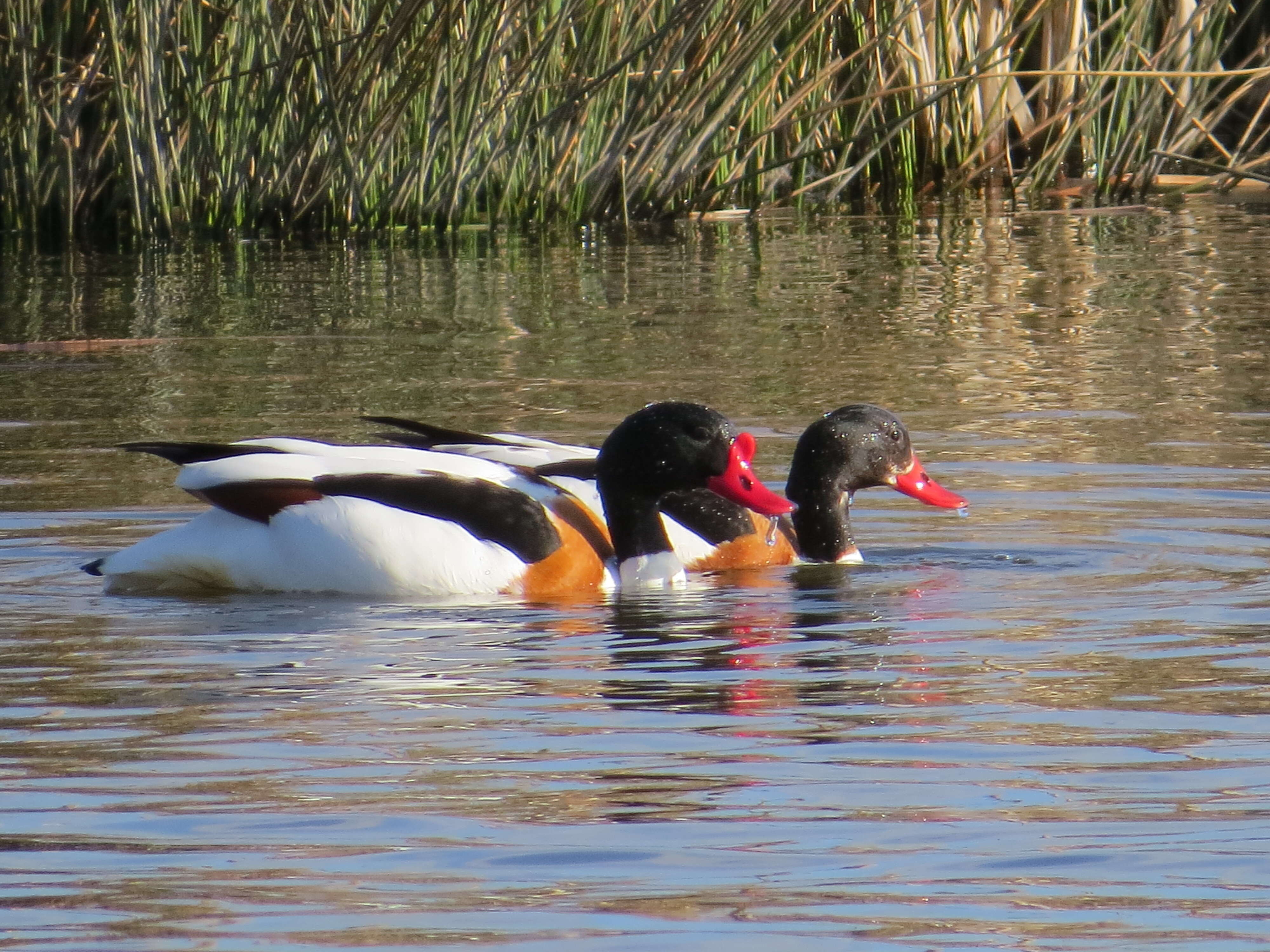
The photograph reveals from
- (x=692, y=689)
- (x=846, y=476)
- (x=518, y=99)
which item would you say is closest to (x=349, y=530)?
(x=692, y=689)

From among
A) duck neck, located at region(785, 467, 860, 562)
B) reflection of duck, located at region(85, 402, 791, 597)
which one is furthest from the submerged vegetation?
reflection of duck, located at region(85, 402, 791, 597)

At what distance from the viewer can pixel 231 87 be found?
13.7 meters

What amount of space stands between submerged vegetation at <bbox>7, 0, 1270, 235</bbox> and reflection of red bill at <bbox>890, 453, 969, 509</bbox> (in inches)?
209

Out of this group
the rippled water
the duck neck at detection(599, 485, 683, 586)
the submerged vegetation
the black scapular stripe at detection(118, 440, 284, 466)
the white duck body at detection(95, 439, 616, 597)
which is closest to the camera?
the rippled water

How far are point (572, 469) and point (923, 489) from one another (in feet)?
3.68

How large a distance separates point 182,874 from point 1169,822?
1533 millimetres

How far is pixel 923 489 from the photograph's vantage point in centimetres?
693

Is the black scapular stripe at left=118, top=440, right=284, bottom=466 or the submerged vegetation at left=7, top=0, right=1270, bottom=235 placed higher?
the submerged vegetation at left=7, top=0, right=1270, bottom=235

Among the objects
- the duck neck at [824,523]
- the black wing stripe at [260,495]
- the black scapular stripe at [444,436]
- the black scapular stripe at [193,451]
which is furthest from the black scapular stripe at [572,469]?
the black scapular stripe at [193,451]

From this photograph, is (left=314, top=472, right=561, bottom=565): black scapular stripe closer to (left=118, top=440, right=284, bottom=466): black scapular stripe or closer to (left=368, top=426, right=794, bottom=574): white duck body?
(left=118, top=440, right=284, bottom=466): black scapular stripe

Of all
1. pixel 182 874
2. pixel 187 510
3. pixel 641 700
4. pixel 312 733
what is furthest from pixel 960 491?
pixel 182 874

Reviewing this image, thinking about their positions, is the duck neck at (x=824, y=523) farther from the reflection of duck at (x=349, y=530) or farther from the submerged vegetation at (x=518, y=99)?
the submerged vegetation at (x=518, y=99)

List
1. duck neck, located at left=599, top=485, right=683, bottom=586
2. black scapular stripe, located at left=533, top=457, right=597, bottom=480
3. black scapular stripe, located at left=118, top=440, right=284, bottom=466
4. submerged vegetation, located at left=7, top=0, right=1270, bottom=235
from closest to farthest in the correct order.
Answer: black scapular stripe, located at left=118, top=440, right=284, bottom=466 < duck neck, located at left=599, top=485, right=683, bottom=586 < black scapular stripe, located at left=533, top=457, right=597, bottom=480 < submerged vegetation, located at left=7, top=0, right=1270, bottom=235

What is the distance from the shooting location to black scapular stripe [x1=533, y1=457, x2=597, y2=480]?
22.4 feet
